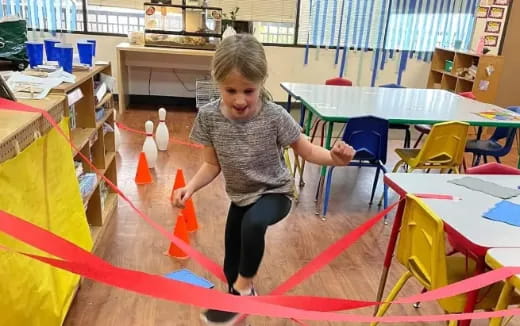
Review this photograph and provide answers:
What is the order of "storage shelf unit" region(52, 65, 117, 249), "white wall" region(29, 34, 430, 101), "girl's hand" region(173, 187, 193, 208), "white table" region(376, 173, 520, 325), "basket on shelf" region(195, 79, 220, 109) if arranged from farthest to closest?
"white wall" region(29, 34, 430, 101)
"basket on shelf" region(195, 79, 220, 109)
"storage shelf unit" region(52, 65, 117, 249)
"girl's hand" region(173, 187, 193, 208)
"white table" region(376, 173, 520, 325)

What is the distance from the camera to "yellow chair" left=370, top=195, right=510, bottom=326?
4.62 feet

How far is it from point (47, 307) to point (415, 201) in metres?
1.32

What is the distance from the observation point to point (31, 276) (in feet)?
4.62

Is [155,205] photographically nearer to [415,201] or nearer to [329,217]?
[329,217]

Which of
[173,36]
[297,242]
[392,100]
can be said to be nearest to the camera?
[297,242]

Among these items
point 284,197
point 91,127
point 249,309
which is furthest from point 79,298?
point 249,309

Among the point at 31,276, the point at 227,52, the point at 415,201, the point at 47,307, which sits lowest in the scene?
the point at 47,307

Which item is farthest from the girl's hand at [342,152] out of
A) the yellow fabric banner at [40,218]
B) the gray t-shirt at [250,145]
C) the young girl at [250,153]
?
the yellow fabric banner at [40,218]

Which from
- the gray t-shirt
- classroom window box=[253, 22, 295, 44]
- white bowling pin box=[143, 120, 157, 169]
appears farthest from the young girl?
classroom window box=[253, 22, 295, 44]

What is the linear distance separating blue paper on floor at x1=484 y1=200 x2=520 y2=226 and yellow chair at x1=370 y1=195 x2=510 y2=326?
8.3 inches

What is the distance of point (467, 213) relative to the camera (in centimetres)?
148

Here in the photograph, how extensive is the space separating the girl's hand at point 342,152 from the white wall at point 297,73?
494 cm

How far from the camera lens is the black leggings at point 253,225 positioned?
1528mm

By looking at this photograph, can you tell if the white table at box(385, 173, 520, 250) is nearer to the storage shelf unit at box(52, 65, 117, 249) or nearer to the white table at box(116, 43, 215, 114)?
the storage shelf unit at box(52, 65, 117, 249)
